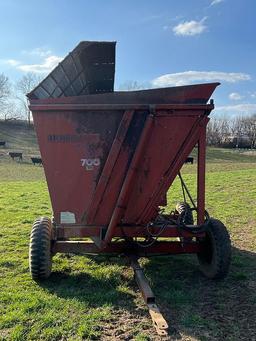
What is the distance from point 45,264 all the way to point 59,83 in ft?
8.33

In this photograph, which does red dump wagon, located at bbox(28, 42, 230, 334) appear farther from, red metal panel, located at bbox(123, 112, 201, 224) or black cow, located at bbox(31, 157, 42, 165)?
black cow, located at bbox(31, 157, 42, 165)

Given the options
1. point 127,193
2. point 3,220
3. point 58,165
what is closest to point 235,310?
point 127,193

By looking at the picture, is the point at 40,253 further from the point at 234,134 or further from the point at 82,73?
the point at 234,134

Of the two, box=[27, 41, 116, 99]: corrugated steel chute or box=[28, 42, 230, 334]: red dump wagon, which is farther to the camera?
box=[27, 41, 116, 99]: corrugated steel chute

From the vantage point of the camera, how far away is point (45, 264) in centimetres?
507

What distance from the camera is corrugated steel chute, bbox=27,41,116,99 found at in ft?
18.2

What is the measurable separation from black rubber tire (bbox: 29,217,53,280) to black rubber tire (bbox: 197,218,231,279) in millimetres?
2086

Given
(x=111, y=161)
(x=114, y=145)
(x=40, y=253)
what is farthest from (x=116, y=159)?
(x=40, y=253)

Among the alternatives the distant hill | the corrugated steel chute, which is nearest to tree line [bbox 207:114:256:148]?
the distant hill

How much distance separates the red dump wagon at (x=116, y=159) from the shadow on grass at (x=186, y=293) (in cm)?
27

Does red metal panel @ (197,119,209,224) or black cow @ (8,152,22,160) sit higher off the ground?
red metal panel @ (197,119,209,224)

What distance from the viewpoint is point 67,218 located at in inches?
203

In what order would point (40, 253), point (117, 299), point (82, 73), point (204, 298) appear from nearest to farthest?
point (117, 299) → point (204, 298) → point (40, 253) → point (82, 73)

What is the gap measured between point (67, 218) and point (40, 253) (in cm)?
54
